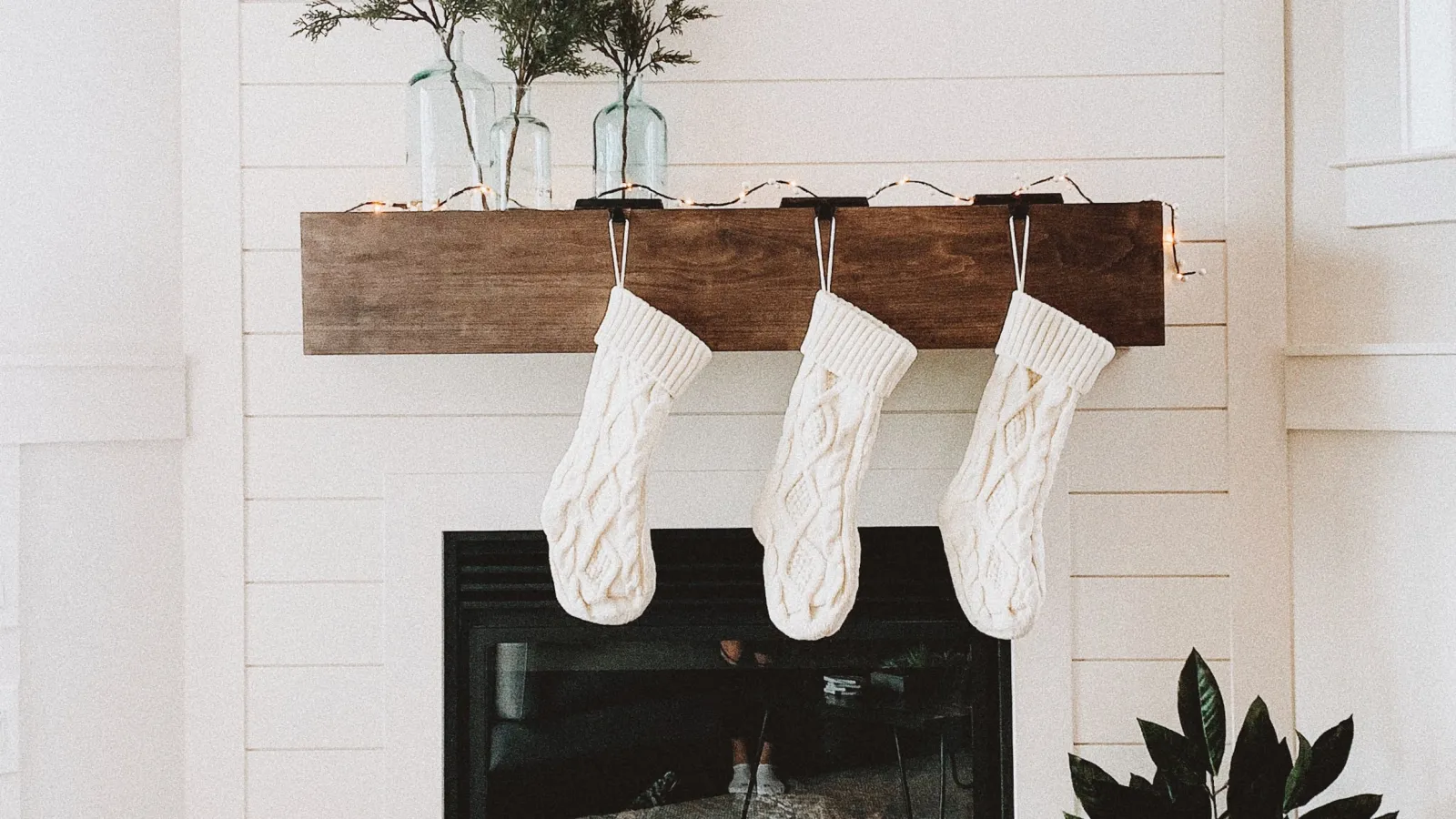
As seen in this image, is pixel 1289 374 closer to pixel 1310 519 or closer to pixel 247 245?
pixel 1310 519

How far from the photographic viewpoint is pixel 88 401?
57.9 inches

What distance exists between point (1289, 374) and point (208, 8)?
5.53ft

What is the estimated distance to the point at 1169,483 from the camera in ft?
5.24

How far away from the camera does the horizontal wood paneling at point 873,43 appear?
1.59m

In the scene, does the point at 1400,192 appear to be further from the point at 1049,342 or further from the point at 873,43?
the point at 873,43

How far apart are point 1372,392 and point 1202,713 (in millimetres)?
507

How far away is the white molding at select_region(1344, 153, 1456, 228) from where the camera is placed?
143 cm

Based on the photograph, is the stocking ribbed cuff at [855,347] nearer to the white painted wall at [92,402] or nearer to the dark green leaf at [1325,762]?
the dark green leaf at [1325,762]


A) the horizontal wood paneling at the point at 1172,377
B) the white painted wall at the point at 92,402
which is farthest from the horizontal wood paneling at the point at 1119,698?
the white painted wall at the point at 92,402

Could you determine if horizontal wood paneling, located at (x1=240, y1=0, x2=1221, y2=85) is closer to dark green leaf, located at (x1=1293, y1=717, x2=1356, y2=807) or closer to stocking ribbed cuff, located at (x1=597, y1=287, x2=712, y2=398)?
stocking ribbed cuff, located at (x1=597, y1=287, x2=712, y2=398)

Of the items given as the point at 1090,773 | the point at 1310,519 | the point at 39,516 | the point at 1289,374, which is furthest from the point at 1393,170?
the point at 39,516

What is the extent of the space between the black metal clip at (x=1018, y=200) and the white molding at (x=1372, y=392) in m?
0.48

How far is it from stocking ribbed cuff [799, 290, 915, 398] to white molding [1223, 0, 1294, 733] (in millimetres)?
584

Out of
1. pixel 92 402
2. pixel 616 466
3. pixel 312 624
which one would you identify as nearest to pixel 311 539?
pixel 312 624
